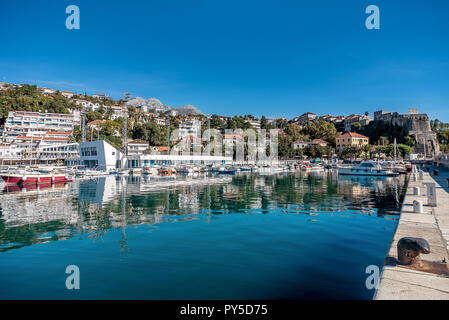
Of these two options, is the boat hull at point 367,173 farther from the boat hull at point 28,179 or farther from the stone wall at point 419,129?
the stone wall at point 419,129

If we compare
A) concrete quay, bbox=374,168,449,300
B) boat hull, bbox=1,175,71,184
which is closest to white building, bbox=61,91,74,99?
boat hull, bbox=1,175,71,184

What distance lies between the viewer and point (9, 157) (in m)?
73.3

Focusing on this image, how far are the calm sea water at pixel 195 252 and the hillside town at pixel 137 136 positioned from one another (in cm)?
5201

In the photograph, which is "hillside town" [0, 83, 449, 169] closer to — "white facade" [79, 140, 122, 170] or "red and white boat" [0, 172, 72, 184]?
"white facade" [79, 140, 122, 170]

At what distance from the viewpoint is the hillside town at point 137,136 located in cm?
7194

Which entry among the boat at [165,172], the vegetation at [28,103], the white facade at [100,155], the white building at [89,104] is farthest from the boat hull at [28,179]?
the white building at [89,104]

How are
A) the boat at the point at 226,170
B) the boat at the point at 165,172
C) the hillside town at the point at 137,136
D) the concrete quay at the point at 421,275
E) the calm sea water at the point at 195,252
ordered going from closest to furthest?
the concrete quay at the point at 421,275, the calm sea water at the point at 195,252, the boat at the point at 165,172, the boat at the point at 226,170, the hillside town at the point at 137,136

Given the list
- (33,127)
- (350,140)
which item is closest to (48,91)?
(33,127)

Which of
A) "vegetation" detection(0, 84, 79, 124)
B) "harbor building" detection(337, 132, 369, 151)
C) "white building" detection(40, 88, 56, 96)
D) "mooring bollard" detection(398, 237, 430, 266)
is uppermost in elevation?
"white building" detection(40, 88, 56, 96)

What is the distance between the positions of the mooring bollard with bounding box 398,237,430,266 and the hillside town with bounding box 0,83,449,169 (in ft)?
202

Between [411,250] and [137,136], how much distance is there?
95.6 meters

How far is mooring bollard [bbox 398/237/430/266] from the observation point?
483cm

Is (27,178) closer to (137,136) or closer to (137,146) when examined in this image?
(137,146)
